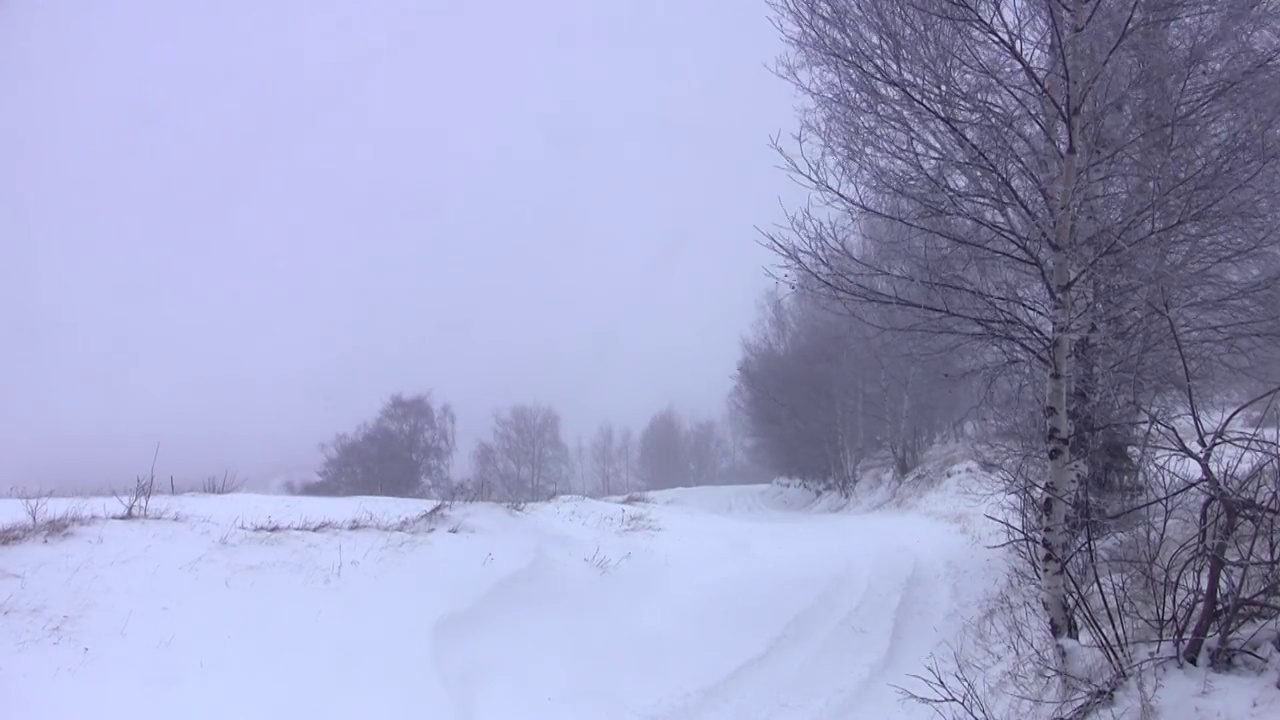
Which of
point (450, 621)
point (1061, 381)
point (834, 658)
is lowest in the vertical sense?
point (834, 658)

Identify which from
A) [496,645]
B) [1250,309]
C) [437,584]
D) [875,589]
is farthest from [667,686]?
[1250,309]

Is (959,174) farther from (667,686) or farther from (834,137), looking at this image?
(667,686)

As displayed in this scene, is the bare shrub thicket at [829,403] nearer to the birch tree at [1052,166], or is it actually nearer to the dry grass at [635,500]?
the dry grass at [635,500]

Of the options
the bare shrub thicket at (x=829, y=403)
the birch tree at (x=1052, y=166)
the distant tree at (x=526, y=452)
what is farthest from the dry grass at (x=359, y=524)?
the distant tree at (x=526, y=452)

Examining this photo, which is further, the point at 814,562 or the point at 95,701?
the point at 814,562

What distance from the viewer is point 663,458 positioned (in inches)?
3159

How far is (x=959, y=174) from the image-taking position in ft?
21.5

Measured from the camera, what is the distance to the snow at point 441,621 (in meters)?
6.45

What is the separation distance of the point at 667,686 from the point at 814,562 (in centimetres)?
524

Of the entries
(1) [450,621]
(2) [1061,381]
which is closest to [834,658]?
(1) [450,621]

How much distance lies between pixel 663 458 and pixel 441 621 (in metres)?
72.3

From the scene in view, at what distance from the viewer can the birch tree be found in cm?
596

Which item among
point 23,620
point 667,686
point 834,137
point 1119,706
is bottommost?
point 667,686

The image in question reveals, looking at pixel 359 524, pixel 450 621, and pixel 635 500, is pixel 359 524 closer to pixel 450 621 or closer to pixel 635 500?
pixel 450 621
